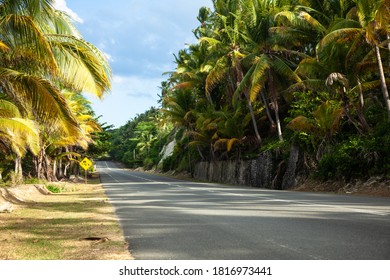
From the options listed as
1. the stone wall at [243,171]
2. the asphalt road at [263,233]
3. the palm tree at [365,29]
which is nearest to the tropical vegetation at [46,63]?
the asphalt road at [263,233]

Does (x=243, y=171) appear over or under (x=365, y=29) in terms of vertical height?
under

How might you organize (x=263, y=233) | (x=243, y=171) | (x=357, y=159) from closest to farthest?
1. (x=263, y=233)
2. (x=357, y=159)
3. (x=243, y=171)

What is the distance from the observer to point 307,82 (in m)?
18.9

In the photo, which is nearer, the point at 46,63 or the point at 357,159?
the point at 46,63

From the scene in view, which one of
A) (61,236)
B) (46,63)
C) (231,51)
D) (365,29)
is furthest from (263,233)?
(231,51)

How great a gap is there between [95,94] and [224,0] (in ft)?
79.3

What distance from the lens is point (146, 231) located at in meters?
7.18

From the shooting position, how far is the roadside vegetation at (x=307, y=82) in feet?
55.0

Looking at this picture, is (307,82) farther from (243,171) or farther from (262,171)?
(243,171)

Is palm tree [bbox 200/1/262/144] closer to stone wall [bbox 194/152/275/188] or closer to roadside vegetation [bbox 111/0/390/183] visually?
roadside vegetation [bbox 111/0/390/183]

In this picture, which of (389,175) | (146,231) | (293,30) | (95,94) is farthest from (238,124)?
(146,231)

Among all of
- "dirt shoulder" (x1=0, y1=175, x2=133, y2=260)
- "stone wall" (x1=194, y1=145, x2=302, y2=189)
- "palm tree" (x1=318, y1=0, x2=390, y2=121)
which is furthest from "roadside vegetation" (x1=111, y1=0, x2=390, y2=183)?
"dirt shoulder" (x1=0, y1=175, x2=133, y2=260)

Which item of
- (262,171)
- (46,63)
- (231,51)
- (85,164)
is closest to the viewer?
(46,63)

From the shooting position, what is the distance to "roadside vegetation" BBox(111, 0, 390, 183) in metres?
16.8
